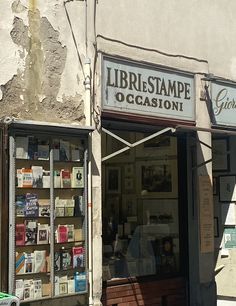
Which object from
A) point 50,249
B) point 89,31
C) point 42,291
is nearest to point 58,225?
point 50,249

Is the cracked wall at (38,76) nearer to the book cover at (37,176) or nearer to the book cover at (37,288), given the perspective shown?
the book cover at (37,176)

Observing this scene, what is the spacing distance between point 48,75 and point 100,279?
8.12 feet

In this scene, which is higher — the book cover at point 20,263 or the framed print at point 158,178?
the framed print at point 158,178

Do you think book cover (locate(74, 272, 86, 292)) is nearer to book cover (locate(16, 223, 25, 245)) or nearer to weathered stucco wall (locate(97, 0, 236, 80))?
book cover (locate(16, 223, 25, 245))

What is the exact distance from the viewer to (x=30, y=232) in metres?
6.50

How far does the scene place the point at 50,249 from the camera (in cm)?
662

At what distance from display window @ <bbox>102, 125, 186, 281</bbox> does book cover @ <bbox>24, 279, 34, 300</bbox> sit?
1867 millimetres

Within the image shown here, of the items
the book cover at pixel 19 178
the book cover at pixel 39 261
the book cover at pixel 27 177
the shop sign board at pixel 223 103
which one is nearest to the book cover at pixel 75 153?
the book cover at pixel 27 177

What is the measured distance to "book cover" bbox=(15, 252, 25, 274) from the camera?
6.36 metres

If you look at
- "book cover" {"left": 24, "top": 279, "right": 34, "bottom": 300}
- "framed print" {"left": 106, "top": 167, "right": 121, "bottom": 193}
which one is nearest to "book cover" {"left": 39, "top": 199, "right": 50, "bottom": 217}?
"book cover" {"left": 24, "top": 279, "right": 34, "bottom": 300}

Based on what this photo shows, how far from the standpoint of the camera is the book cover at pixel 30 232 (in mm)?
6473

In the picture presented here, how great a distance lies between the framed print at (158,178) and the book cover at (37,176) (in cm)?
252

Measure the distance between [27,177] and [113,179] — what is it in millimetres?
2207

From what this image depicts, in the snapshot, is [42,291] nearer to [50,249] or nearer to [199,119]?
[50,249]
